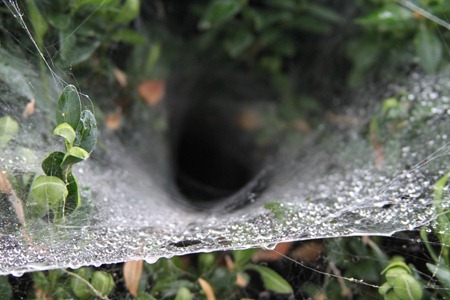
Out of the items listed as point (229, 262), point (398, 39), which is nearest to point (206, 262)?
point (229, 262)

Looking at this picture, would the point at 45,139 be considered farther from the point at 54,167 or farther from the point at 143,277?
the point at 143,277

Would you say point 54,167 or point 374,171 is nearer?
point 54,167

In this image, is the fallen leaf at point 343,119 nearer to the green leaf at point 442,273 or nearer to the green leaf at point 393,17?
the green leaf at point 393,17

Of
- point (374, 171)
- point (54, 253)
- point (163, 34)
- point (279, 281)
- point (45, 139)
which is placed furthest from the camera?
point (163, 34)

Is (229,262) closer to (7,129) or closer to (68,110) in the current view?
(68,110)

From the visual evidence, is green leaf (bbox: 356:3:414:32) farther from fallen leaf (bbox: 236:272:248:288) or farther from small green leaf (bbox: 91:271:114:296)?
small green leaf (bbox: 91:271:114:296)

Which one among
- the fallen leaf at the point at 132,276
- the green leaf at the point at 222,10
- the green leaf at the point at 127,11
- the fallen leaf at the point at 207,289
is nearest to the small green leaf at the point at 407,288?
the fallen leaf at the point at 207,289

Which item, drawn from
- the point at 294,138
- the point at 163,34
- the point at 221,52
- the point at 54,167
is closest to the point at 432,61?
the point at 294,138
